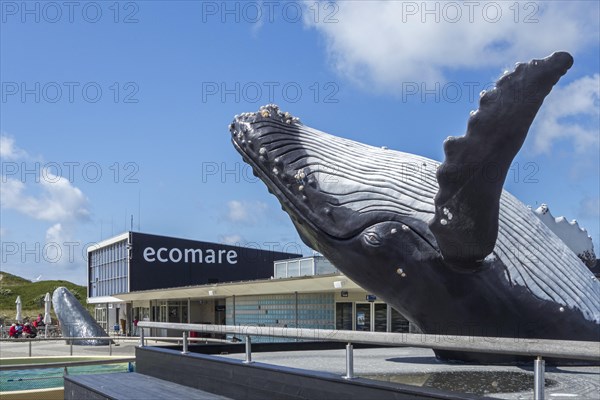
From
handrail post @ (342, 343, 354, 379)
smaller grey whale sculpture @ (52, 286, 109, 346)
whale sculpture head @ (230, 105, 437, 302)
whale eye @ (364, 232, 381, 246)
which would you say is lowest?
smaller grey whale sculpture @ (52, 286, 109, 346)

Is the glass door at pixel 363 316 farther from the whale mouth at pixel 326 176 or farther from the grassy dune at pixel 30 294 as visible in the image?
the grassy dune at pixel 30 294

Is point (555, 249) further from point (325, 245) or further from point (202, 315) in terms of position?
point (202, 315)

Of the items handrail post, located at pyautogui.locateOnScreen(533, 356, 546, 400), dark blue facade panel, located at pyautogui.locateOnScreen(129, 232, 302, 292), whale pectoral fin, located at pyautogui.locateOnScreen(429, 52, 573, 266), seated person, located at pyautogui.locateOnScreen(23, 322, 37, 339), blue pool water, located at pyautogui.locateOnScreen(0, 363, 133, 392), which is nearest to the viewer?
handrail post, located at pyautogui.locateOnScreen(533, 356, 546, 400)

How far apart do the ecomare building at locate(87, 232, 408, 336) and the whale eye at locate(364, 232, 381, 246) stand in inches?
562

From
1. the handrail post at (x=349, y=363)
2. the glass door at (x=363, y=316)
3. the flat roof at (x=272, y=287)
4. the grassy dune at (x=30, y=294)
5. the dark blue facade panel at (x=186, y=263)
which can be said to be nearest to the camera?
the handrail post at (x=349, y=363)

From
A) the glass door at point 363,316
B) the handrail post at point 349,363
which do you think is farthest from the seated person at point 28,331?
the handrail post at point 349,363

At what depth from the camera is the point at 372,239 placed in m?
9.88

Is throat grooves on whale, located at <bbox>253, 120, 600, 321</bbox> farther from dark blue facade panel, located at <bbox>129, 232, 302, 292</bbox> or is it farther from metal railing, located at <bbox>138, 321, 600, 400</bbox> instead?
dark blue facade panel, located at <bbox>129, 232, 302, 292</bbox>

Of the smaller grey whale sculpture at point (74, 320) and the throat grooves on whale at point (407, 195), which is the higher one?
the throat grooves on whale at point (407, 195)

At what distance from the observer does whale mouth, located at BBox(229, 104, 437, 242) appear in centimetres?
1010

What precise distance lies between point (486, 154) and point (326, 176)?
3.57 m

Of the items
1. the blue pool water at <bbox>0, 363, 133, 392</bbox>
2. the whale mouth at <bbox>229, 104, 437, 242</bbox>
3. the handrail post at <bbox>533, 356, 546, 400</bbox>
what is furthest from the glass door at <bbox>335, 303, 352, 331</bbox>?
the handrail post at <bbox>533, 356, 546, 400</bbox>

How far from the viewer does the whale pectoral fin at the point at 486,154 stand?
281 inches

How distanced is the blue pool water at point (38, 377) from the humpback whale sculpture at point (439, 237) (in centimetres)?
689
